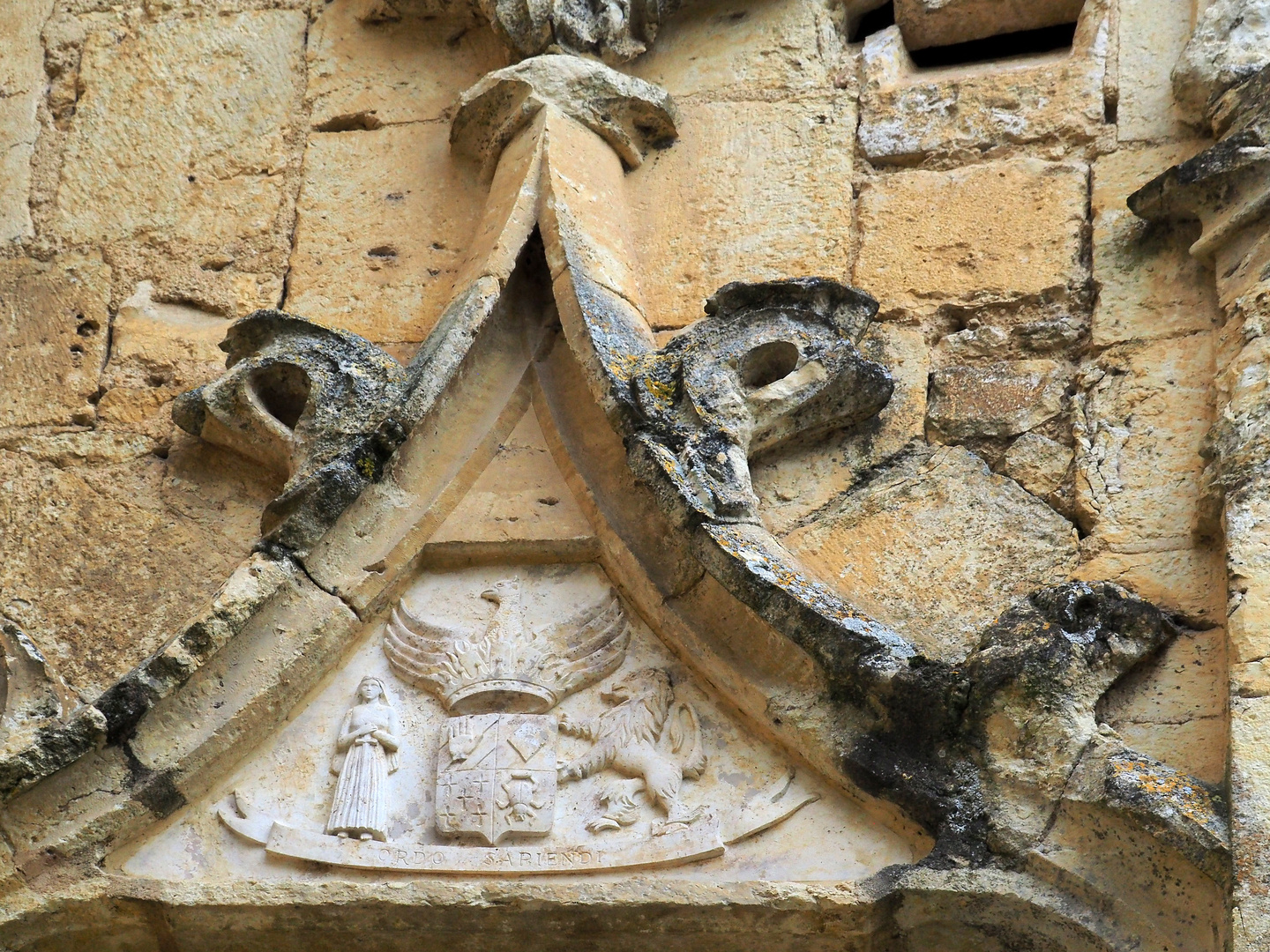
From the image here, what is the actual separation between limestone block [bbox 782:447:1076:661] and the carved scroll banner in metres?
0.48

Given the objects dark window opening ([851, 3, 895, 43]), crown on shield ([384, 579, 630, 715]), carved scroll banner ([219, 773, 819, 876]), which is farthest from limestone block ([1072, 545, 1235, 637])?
dark window opening ([851, 3, 895, 43])

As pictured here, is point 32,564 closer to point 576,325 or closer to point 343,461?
point 343,461

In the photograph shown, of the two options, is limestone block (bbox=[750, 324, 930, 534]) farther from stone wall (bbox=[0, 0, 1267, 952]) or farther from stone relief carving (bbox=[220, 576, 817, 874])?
stone relief carving (bbox=[220, 576, 817, 874])

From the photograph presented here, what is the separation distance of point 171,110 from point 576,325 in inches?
68.2

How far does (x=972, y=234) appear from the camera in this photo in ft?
15.4

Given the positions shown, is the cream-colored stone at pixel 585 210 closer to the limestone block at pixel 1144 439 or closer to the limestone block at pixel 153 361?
the limestone block at pixel 153 361

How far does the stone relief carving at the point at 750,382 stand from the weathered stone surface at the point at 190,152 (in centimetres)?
134

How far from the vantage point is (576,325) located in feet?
14.7

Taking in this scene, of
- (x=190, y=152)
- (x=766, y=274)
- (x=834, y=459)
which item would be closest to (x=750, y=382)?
(x=834, y=459)

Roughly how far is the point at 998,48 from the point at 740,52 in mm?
777

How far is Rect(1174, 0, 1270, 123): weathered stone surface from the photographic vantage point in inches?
181

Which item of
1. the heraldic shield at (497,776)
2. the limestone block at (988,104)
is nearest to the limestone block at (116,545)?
the heraldic shield at (497,776)

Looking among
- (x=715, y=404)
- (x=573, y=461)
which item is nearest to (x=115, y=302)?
(x=573, y=461)

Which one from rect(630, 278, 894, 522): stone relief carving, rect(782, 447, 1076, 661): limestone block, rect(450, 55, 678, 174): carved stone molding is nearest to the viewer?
rect(782, 447, 1076, 661): limestone block
